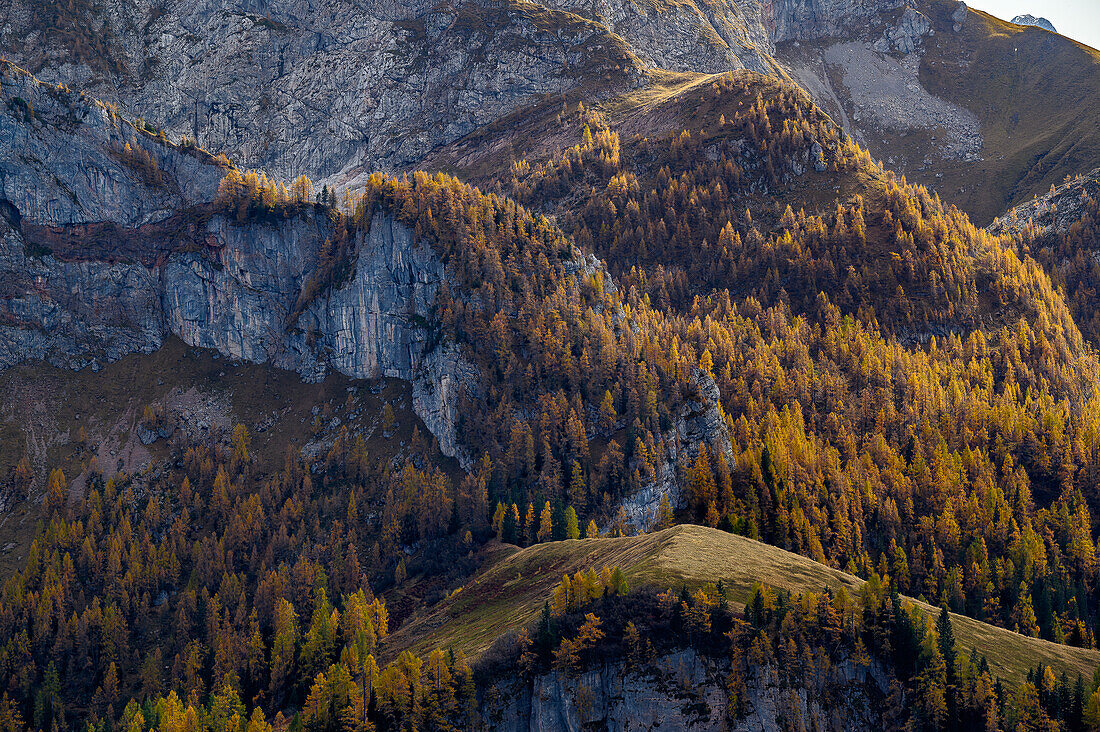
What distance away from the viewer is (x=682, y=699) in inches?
4208

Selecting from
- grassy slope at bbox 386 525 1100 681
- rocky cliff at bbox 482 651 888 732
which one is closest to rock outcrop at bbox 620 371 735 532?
grassy slope at bbox 386 525 1100 681

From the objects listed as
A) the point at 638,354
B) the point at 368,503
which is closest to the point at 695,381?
the point at 638,354

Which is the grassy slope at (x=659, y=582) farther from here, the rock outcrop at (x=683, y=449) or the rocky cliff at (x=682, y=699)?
the rock outcrop at (x=683, y=449)

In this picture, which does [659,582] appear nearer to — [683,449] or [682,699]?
[682,699]

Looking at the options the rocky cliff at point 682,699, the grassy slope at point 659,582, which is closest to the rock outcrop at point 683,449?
Answer: the grassy slope at point 659,582

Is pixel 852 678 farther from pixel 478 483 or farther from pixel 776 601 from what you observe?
pixel 478 483

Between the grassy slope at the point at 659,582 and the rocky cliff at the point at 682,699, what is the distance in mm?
9459

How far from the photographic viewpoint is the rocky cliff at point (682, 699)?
10612 cm

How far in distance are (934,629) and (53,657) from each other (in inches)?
5757

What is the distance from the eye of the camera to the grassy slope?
117 m

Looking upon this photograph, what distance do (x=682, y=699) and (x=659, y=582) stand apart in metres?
14.2

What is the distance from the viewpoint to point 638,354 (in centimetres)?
19800

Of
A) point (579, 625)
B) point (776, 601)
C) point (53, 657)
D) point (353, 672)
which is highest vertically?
point (776, 601)

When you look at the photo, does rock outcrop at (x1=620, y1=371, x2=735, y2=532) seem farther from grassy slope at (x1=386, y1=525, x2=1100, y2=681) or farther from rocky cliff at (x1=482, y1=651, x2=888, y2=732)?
rocky cliff at (x1=482, y1=651, x2=888, y2=732)
